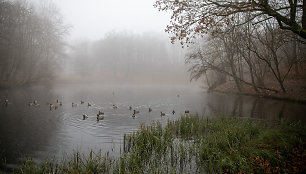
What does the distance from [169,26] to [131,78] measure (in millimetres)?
61028

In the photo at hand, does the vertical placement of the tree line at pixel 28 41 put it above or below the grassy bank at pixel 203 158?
above

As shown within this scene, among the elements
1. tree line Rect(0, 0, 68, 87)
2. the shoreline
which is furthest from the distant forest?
the shoreline

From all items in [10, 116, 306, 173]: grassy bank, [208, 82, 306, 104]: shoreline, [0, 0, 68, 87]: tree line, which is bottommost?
[10, 116, 306, 173]: grassy bank

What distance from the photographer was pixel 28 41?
37.4 metres

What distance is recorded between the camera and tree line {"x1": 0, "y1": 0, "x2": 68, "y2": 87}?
3175 centimetres

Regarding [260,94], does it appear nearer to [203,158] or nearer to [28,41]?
[203,158]

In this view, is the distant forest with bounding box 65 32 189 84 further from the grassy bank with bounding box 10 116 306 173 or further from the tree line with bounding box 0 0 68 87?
the grassy bank with bounding box 10 116 306 173

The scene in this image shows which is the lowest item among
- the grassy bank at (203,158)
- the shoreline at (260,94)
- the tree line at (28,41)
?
the grassy bank at (203,158)

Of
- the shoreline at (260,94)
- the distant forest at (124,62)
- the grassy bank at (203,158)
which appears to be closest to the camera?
the grassy bank at (203,158)

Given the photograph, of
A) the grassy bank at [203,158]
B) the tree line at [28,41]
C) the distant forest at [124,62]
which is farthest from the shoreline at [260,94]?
the distant forest at [124,62]

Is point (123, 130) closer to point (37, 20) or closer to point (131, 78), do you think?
point (37, 20)

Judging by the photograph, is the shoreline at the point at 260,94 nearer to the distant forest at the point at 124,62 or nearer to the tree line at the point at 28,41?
the tree line at the point at 28,41

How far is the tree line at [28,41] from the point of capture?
104ft

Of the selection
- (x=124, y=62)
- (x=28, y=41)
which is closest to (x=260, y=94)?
(x=28, y=41)
